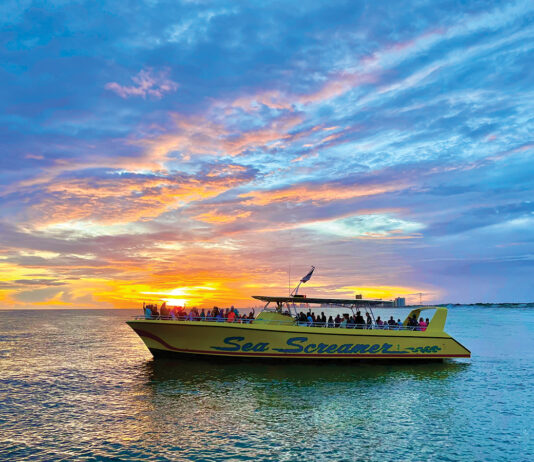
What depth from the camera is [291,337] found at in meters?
26.2

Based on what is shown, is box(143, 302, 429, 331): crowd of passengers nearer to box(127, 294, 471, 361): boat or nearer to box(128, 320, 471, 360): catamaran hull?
box(127, 294, 471, 361): boat

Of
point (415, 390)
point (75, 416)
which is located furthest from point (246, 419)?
point (415, 390)

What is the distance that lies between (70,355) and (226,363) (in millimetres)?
18944

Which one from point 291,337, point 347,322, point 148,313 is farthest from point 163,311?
point 347,322

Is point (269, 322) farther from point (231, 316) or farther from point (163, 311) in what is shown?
point (163, 311)

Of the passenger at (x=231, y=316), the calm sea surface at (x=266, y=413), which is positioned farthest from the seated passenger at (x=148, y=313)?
the passenger at (x=231, y=316)

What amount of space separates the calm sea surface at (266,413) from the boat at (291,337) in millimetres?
904

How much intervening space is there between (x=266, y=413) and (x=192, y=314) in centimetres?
1218

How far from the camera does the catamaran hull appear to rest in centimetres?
2550

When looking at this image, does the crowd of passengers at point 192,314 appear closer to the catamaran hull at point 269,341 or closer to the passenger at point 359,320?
the catamaran hull at point 269,341

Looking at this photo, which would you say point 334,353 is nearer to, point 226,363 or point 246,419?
point 226,363

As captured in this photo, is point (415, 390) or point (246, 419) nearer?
point (246, 419)

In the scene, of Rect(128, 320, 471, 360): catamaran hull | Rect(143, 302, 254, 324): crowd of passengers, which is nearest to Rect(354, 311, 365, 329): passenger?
Rect(128, 320, 471, 360): catamaran hull

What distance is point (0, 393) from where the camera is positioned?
21.3 metres
